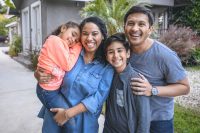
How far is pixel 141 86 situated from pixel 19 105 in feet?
16.7

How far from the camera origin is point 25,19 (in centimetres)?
1680

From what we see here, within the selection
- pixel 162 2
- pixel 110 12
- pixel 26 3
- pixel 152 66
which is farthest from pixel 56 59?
pixel 26 3

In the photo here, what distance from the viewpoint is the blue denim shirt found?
7.64 feet

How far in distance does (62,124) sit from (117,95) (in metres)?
0.52

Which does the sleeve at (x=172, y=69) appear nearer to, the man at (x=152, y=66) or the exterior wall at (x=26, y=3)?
the man at (x=152, y=66)

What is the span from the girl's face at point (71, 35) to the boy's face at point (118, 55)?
31cm

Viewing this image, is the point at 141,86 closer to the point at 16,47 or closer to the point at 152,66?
the point at 152,66

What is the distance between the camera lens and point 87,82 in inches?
91.5

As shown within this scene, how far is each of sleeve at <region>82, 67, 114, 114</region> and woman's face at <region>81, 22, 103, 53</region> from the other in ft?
0.76

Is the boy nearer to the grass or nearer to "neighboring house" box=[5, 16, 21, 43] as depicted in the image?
the grass

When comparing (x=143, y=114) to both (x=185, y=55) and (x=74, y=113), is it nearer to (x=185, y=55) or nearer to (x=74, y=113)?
(x=74, y=113)

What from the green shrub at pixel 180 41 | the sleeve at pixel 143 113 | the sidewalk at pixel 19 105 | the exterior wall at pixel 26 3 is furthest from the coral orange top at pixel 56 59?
the exterior wall at pixel 26 3

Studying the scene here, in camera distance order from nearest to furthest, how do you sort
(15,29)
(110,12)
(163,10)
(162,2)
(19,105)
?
(19,105) → (110,12) → (162,2) → (163,10) → (15,29)

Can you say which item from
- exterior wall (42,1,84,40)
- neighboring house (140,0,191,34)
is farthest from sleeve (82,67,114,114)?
neighboring house (140,0,191,34)
